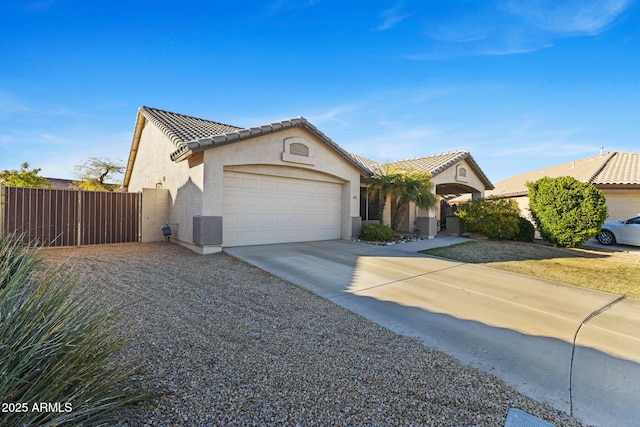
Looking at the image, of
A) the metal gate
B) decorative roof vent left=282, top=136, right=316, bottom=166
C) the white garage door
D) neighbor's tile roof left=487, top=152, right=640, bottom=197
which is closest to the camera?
the metal gate

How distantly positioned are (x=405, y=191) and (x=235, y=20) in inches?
379

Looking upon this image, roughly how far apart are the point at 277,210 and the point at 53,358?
9492mm

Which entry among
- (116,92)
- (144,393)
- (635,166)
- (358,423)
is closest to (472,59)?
(358,423)

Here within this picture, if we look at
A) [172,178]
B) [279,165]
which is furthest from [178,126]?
[279,165]

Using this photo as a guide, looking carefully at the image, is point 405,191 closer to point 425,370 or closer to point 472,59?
point 472,59

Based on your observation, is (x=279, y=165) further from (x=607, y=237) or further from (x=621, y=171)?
(x=621, y=171)

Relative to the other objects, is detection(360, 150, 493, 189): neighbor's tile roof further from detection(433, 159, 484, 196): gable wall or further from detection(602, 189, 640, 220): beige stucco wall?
detection(602, 189, 640, 220): beige stucco wall

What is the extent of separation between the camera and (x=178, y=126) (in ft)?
37.3

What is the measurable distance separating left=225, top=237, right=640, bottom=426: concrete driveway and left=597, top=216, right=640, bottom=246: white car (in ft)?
38.5

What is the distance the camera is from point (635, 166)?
60.7ft

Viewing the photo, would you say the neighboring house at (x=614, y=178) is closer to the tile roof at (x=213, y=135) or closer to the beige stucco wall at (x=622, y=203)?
the beige stucco wall at (x=622, y=203)

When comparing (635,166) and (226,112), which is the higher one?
(226,112)

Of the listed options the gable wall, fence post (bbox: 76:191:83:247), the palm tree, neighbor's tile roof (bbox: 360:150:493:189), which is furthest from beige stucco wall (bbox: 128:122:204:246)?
the gable wall

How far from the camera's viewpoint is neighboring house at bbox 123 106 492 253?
934 cm
